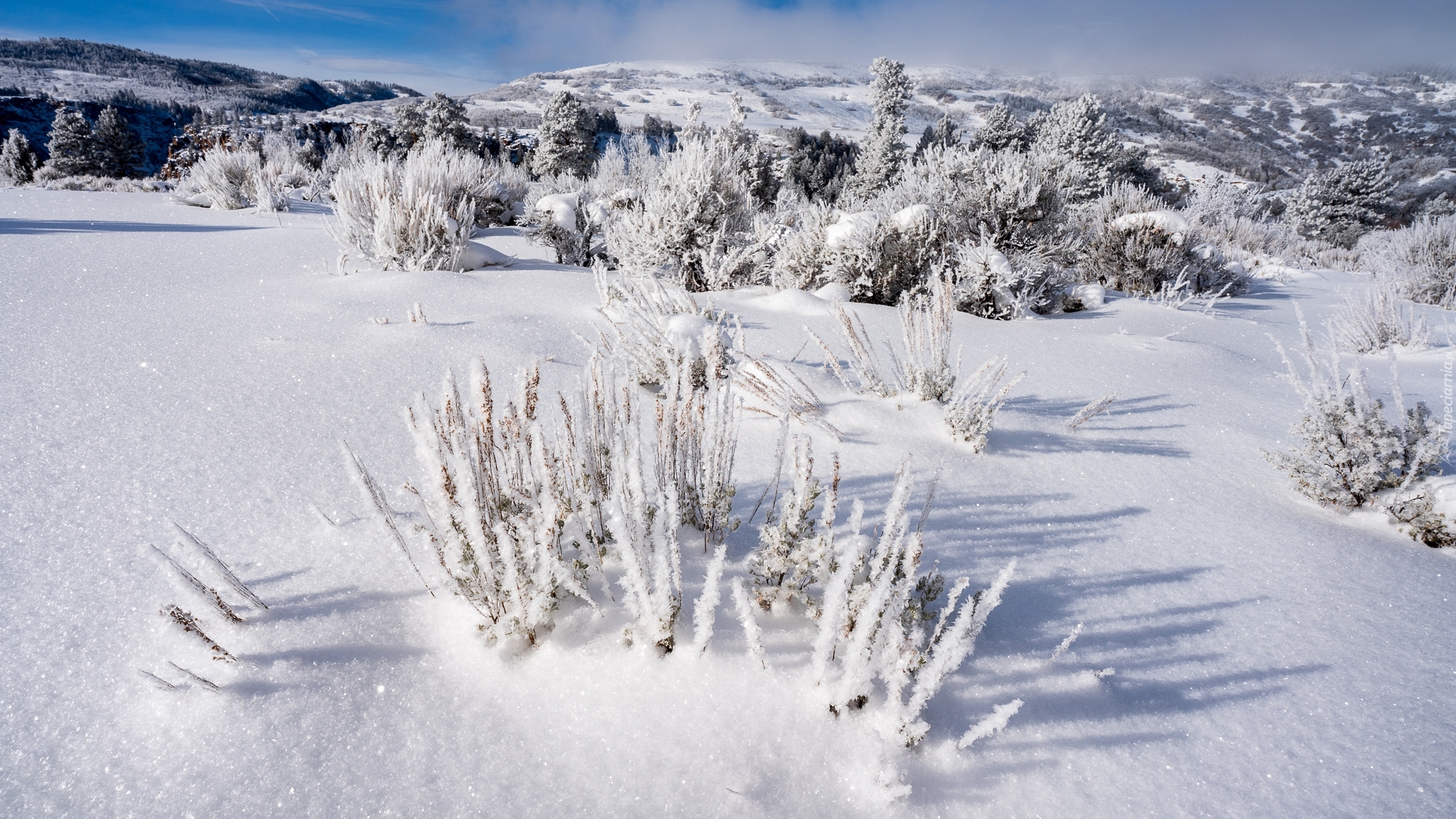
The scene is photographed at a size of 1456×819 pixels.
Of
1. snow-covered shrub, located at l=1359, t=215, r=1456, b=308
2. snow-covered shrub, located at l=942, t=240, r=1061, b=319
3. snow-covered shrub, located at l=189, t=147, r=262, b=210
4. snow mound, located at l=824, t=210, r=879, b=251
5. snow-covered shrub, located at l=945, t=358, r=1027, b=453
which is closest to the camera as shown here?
snow-covered shrub, located at l=945, t=358, r=1027, b=453

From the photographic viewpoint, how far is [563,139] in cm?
2158

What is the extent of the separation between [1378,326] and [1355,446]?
3634 millimetres

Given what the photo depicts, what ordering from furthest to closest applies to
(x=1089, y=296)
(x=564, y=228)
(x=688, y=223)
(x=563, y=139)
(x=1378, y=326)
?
(x=563, y=139) < (x=564, y=228) < (x=1089, y=296) < (x=688, y=223) < (x=1378, y=326)

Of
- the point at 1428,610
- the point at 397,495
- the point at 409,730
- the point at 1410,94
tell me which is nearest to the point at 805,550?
the point at 409,730

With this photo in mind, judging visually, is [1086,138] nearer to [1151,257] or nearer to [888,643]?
[1151,257]

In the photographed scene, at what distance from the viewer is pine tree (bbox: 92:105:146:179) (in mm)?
18875

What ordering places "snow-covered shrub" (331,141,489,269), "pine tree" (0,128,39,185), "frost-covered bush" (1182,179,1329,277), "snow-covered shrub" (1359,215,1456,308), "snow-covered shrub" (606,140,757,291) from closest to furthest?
"snow-covered shrub" (331,141,489,269), "snow-covered shrub" (606,140,757,291), "snow-covered shrub" (1359,215,1456,308), "frost-covered bush" (1182,179,1329,277), "pine tree" (0,128,39,185)

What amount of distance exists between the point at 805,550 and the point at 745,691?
0.97 ft

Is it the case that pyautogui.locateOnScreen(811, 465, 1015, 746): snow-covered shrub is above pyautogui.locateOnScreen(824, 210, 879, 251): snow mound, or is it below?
below

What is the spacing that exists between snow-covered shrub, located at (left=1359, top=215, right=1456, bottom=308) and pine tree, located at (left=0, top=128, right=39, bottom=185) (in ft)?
75.1

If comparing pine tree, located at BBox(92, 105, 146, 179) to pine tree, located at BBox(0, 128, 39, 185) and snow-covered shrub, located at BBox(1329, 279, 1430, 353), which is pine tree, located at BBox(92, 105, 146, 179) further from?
snow-covered shrub, located at BBox(1329, 279, 1430, 353)

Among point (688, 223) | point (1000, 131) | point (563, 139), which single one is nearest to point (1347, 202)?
point (1000, 131)

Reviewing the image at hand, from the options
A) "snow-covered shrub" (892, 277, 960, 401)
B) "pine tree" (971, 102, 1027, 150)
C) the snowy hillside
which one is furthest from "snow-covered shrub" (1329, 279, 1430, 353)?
the snowy hillside

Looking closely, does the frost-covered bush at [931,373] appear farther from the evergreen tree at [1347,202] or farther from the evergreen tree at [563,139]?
the evergreen tree at [1347,202]
